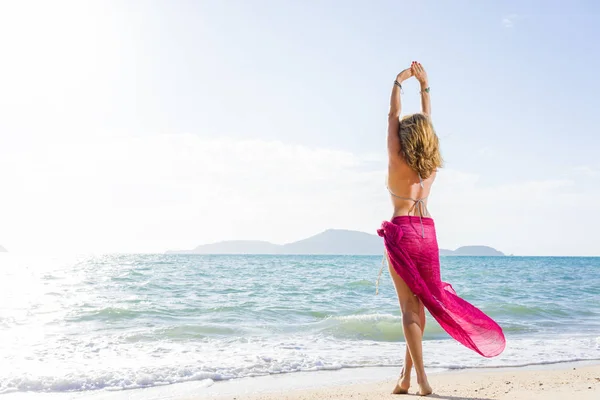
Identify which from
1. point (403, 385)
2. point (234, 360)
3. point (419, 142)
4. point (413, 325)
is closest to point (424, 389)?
point (403, 385)

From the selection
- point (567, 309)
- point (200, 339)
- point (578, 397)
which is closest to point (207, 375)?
point (200, 339)

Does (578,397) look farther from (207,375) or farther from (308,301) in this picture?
(308,301)

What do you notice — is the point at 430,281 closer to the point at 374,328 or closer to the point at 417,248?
the point at 417,248

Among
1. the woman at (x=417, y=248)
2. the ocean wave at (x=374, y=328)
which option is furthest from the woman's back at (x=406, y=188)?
the ocean wave at (x=374, y=328)

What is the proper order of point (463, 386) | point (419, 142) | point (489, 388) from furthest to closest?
point (463, 386) < point (489, 388) < point (419, 142)

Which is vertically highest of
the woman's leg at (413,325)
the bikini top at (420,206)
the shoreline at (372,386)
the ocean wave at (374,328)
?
the bikini top at (420,206)

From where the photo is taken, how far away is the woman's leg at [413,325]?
3773 mm

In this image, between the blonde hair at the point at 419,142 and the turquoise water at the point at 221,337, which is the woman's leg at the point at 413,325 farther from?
the turquoise water at the point at 221,337

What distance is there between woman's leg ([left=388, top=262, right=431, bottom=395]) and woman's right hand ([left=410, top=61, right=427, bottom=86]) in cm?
139

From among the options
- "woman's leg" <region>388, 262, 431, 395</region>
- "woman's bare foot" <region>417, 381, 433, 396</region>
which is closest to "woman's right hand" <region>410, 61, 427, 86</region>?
"woman's leg" <region>388, 262, 431, 395</region>

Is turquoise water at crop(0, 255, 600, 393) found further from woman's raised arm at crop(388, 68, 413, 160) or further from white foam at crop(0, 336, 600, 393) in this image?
woman's raised arm at crop(388, 68, 413, 160)

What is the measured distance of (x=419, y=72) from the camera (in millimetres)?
4145

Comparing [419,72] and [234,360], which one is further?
[234,360]

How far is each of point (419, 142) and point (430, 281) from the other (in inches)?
37.0
